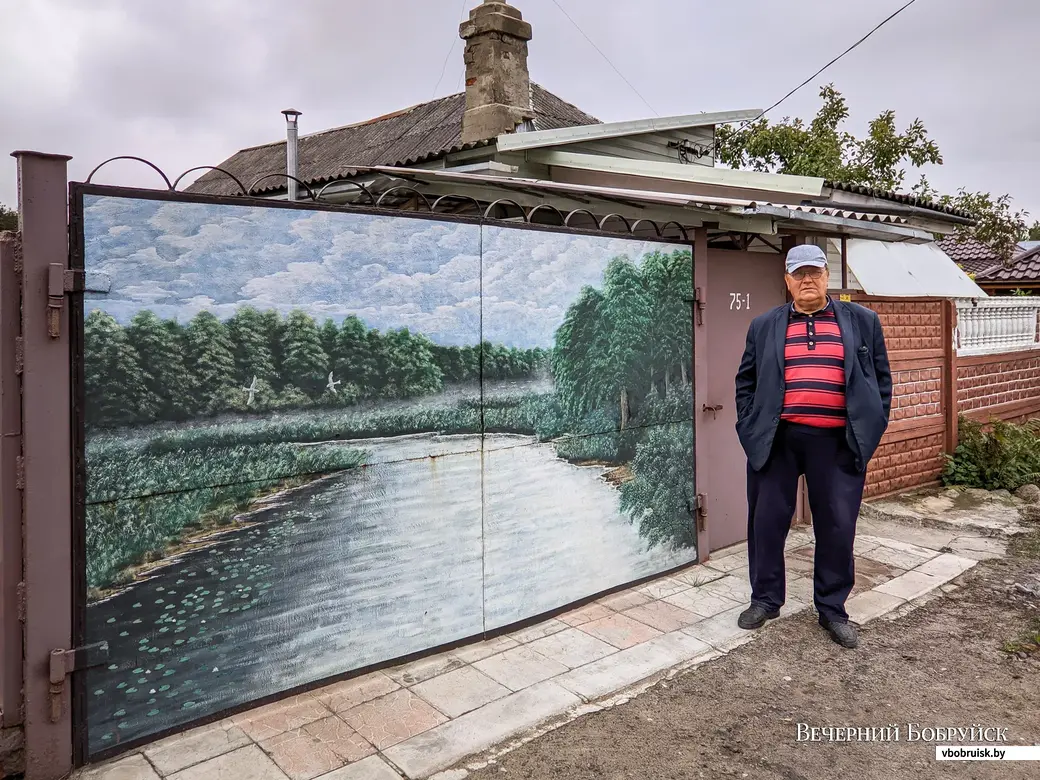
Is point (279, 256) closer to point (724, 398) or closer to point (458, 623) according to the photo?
point (458, 623)

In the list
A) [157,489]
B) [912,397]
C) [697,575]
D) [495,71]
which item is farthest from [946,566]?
[495,71]

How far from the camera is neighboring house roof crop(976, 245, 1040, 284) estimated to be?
14.7 m

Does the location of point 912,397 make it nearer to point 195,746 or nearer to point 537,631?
point 537,631

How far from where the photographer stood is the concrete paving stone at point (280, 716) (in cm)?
333

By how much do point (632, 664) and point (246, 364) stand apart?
2405mm

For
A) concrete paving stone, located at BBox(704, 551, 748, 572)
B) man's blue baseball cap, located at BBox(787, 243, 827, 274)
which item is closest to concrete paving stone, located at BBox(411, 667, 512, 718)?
concrete paving stone, located at BBox(704, 551, 748, 572)

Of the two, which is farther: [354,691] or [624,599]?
[624,599]

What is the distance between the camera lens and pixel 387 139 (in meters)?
10.7

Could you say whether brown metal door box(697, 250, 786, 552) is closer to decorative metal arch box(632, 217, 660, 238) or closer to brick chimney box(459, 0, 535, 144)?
decorative metal arch box(632, 217, 660, 238)

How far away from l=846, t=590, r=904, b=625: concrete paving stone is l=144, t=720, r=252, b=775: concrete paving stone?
137 inches

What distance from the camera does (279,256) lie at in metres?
3.46

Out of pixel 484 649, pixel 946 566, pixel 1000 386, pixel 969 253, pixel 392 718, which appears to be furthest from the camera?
pixel 969 253

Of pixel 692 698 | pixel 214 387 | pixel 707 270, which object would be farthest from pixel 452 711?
pixel 707 270

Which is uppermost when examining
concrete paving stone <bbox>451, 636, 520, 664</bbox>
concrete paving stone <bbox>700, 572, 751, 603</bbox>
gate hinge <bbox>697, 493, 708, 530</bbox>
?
gate hinge <bbox>697, 493, 708, 530</bbox>
